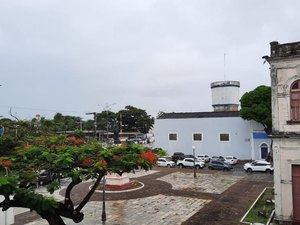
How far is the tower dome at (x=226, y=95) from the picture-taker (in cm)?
5331

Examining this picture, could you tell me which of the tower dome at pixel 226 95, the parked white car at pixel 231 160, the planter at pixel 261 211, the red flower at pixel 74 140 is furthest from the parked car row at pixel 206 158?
the red flower at pixel 74 140

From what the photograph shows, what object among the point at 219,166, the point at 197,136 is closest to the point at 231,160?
the point at 219,166

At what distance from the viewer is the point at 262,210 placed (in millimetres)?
17359

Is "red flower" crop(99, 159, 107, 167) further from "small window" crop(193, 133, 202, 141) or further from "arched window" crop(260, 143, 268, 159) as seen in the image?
"small window" crop(193, 133, 202, 141)

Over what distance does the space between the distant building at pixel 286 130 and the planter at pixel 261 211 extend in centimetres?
94

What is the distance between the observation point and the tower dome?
53.3 m

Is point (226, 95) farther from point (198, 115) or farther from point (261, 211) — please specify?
point (261, 211)

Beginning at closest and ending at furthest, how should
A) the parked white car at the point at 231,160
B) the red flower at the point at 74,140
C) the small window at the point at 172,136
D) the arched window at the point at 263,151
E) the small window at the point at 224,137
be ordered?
the red flower at the point at 74,140
the parked white car at the point at 231,160
the arched window at the point at 263,151
the small window at the point at 224,137
the small window at the point at 172,136

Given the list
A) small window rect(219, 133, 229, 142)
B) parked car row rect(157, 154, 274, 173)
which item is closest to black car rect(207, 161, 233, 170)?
parked car row rect(157, 154, 274, 173)

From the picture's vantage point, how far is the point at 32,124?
9.80m

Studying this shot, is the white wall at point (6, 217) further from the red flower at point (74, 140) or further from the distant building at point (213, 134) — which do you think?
the distant building at point (213, 134)

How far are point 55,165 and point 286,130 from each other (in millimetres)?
11607

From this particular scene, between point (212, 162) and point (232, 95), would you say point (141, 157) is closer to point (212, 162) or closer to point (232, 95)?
point (212, 162)

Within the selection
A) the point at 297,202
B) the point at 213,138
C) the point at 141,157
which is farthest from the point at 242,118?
the point at 141,157
